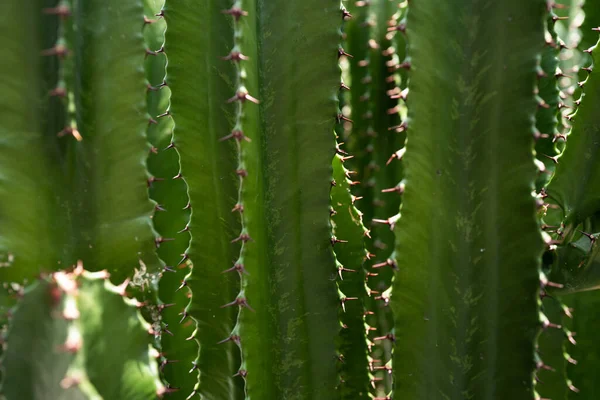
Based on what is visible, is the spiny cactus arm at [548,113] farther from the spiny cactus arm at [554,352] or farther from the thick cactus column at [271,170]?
the thick cactus column at [271,170]

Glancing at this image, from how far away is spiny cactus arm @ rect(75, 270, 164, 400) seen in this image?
46.8 inches

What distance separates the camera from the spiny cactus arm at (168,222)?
1.77 metres

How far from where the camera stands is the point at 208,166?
5.20ft

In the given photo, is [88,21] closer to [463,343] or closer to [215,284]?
[215,284]

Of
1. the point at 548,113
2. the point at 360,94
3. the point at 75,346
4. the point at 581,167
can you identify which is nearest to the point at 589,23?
the point at 548,113

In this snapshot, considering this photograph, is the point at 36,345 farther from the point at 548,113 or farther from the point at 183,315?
the point at 548,113

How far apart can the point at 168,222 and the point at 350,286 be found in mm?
578

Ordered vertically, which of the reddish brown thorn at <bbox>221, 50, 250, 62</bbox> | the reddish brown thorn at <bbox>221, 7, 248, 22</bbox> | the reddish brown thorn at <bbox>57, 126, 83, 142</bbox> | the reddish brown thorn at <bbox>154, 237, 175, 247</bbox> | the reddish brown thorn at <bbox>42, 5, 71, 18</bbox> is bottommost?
the reddish brown thorn at <bbox>154, 237, 175, 247</bbox>

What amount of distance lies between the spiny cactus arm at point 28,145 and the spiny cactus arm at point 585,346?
4.84 ft

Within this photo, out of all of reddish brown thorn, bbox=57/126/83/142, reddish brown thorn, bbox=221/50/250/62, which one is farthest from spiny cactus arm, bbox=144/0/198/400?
reddish brown thorn, bbox=221/50/250/62

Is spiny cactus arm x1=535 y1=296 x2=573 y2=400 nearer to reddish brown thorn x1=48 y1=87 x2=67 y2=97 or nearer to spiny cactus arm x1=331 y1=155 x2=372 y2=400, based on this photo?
spiny cactus arm x1=331 y1=155 x2=372 y2=400

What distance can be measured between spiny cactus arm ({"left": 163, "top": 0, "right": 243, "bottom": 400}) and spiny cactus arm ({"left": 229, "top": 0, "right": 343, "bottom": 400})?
3.8 inches

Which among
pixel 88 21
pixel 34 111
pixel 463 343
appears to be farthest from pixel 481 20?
pixel 34 111

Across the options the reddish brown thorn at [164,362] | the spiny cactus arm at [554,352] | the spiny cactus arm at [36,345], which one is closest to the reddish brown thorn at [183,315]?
the reddish brown thorn at [164,362]
